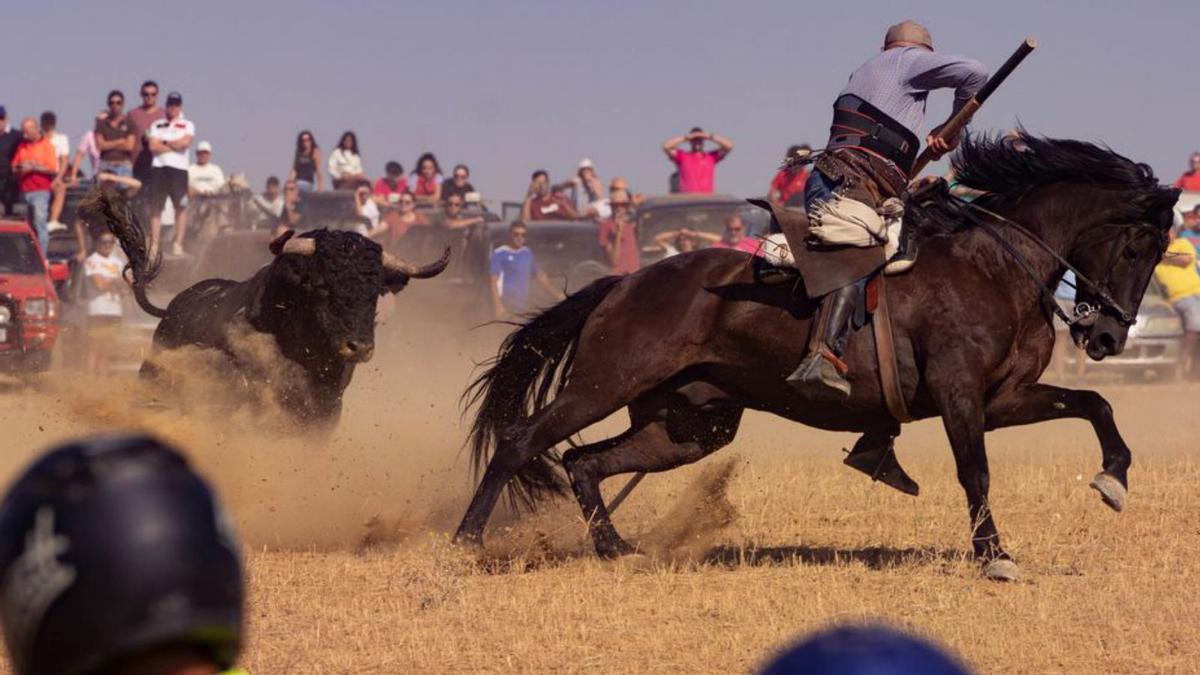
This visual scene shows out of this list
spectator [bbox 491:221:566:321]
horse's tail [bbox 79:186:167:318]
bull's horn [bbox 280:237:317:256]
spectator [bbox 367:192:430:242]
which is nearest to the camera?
bull's horn [bbox 280:237:317:256]

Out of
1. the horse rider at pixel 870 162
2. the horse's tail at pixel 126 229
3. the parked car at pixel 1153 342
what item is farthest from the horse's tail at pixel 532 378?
the parked car at pixel 1153 342

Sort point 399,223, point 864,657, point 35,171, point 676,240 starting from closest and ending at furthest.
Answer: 1. point 864,657
2. point 35,171
3. point 676,240
4. point 399,223

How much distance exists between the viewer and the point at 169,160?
69.0 ft

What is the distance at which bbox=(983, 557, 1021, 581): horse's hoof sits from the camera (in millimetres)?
8148

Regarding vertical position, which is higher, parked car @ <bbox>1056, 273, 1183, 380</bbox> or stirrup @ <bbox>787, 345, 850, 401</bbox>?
stirrup @ <bbox>787, 345, 850, 401</bbox>

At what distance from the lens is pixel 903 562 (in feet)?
28.7

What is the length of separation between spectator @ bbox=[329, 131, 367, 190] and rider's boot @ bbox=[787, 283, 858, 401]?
1580cm

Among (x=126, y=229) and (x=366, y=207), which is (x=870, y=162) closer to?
(x=126, y=229)

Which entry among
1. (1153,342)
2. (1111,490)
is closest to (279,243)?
(1111,490)

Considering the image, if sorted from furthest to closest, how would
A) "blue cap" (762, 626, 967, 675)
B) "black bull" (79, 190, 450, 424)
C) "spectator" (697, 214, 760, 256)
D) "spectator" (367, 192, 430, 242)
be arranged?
"spectator" (367, 192, 430, 242) → "spectator" (697, 214, 760, 256) → "black bull" (79, 190, 450, 424) → "blue cap" (762, 626, 967, 675)

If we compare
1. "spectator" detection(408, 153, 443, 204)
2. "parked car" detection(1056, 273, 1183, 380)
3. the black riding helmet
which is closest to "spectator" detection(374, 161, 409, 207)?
"spectator" detection(408, 153, 443, 204)

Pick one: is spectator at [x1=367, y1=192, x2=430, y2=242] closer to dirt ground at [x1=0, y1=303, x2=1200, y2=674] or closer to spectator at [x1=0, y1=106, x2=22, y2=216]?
spectator at [x1=0, y1=106, x2=22, y2=216]

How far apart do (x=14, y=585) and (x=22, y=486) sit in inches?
3.8

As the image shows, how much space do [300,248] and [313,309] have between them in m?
0.38
